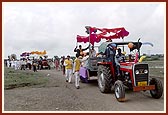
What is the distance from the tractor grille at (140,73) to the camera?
855 cm

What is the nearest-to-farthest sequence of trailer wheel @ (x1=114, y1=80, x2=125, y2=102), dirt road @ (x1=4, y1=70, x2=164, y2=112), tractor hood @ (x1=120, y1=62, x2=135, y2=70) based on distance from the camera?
1. dirt road @ (x1=4, y1=70, x2=164, y2=112)
2. trailer wheel @ (x1=114, y1=80, x2=125, y2=102)
3. tractor hood @ (x1=120, y1=62, x2=135, y2=70)

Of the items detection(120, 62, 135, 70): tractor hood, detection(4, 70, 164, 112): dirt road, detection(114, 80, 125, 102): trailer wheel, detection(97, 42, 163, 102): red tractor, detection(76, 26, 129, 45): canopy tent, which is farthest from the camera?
detection(76, 26, 129, 45): canopy tent

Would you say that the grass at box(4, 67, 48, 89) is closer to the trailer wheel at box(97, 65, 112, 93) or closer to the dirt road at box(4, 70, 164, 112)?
the dirt road at box(4, 70, 164, 112)

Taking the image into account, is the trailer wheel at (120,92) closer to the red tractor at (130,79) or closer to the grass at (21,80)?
the red tractor at (130,79)

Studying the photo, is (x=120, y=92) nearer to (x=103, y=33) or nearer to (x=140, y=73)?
(x=140, y=73)

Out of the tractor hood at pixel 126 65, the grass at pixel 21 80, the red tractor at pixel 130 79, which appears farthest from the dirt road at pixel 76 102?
the grass at pixel 21 80

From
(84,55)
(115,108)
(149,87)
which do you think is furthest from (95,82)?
(115,108)

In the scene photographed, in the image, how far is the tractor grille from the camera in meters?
8.55

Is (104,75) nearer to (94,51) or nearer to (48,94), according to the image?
(48,94)

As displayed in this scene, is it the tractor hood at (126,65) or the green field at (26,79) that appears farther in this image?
the green field at (26,79)

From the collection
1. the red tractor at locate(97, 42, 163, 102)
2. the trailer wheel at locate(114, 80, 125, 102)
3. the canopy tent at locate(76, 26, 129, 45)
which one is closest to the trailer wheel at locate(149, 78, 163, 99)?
the red tractor at locate(97, 42, 163, 102)

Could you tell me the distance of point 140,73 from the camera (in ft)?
28.2

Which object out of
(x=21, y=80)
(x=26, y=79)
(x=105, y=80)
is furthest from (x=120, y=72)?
(x=26, y=79)

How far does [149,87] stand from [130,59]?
5.64ft
